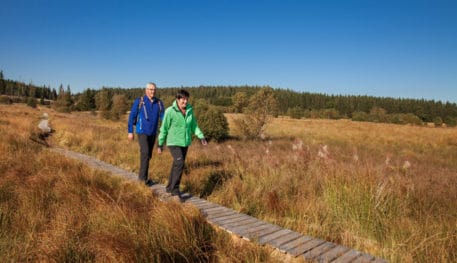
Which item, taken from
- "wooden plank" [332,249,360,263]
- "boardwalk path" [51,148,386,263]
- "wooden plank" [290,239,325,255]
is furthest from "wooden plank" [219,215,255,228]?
"wooden plank" [332,249,360,263]

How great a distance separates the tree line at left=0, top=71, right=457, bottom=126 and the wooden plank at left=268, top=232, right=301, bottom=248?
5157cm

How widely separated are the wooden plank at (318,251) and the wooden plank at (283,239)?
0.32 meters

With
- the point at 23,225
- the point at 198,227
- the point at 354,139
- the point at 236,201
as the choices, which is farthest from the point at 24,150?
the point at 354,139

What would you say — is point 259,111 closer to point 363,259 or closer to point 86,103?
point 363,259

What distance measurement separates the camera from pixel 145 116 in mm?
6152

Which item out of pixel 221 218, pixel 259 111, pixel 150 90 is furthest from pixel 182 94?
pixel 259 111

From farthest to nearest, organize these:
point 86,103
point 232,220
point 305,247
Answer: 1. point 86,103
2. point 232,220
3. point 305,247

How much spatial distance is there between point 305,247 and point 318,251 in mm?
146

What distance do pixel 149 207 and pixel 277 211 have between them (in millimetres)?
2153

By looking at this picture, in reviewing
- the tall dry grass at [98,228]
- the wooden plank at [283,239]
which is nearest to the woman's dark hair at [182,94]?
the tall dry grass at [98,228]

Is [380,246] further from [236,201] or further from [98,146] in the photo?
[98,146]

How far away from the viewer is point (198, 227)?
363 cm

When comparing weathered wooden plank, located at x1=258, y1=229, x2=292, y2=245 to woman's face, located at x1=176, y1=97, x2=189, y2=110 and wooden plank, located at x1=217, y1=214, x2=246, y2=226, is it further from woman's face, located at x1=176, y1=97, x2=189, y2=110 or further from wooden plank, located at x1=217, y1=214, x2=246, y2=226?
woman's face, located at x1=176, y1=97, x2=189, y2=110

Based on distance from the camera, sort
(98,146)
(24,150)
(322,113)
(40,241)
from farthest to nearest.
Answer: (322,113) < (98,146) < (24,150) < (40,241)
